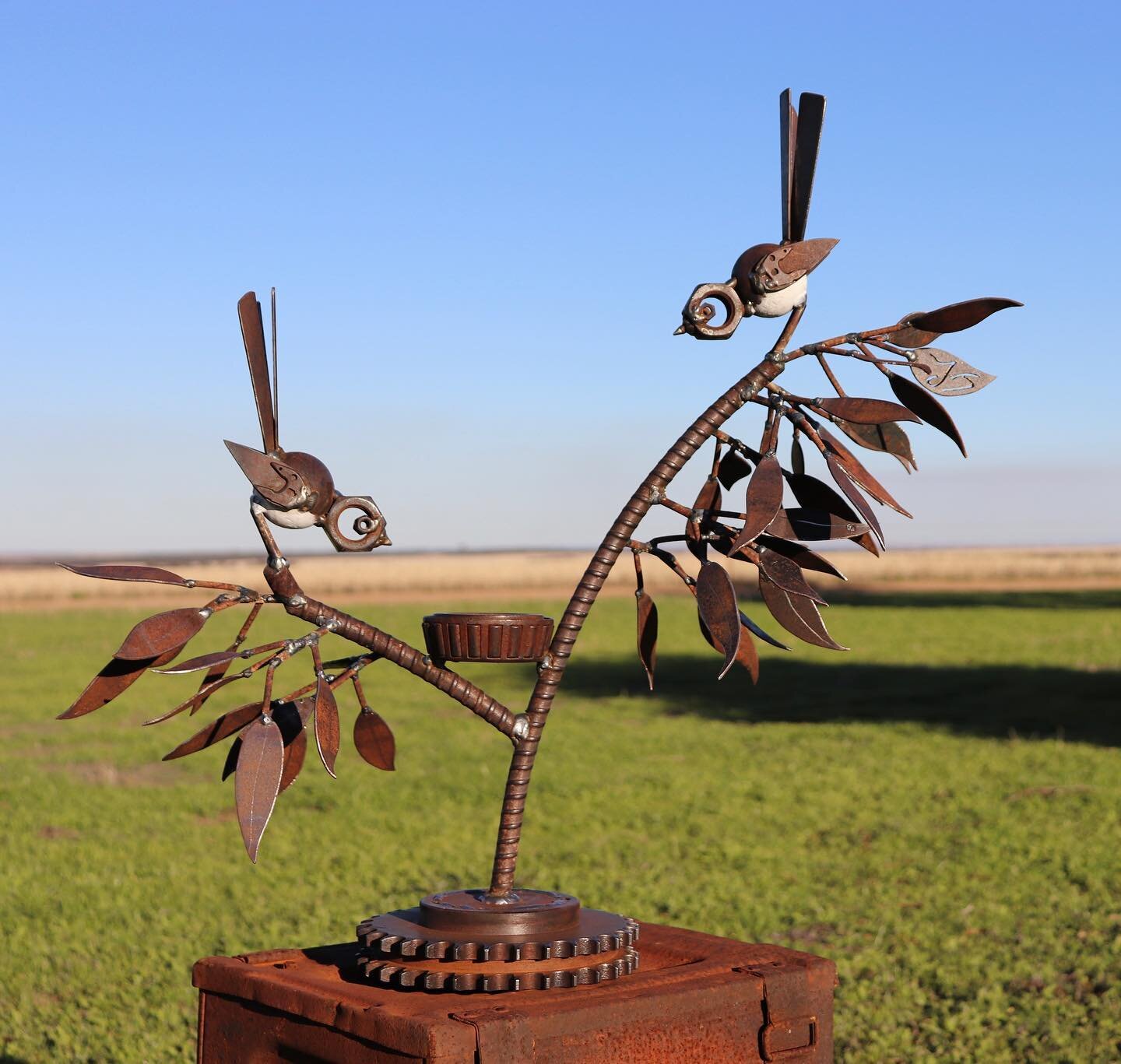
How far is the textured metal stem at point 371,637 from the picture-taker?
2361mm

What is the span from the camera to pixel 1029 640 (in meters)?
18.5

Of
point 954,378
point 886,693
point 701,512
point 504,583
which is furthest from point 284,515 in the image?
point 504,583

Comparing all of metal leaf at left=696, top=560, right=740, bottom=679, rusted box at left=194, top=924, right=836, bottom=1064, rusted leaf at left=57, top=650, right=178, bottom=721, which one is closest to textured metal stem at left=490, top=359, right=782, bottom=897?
metal leaf at left=696, top=560, right=740, bottom=679

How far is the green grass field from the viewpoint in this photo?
4.88 meters

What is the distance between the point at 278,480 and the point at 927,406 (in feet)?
3.93

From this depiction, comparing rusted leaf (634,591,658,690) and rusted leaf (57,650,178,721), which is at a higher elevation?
rusted leaf (634,591,658,690)

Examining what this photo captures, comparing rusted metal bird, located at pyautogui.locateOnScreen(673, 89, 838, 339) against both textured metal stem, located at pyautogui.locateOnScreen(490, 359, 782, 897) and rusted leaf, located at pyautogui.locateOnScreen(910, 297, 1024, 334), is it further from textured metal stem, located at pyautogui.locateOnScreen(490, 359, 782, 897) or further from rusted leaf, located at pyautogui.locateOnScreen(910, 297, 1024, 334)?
rusted leaf, located at pyautogui.locateOnScreen(910, 297, 1024, 334)

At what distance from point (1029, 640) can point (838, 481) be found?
1760 centimetres

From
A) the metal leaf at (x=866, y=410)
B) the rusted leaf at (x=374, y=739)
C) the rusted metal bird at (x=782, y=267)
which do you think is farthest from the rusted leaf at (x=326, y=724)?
the metal leaf at (x=866, y=410)

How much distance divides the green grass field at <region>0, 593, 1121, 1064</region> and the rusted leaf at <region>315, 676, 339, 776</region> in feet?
8.97

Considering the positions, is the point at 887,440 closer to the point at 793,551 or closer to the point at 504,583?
the point at 793,551

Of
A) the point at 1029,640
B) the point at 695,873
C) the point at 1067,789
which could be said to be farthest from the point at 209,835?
the point at 1029,640

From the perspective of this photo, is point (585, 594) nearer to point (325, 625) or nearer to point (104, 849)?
point (325, 625)

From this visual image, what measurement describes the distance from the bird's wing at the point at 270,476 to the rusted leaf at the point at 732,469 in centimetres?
86
